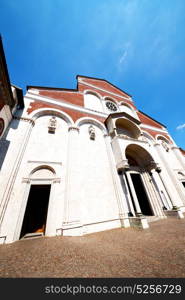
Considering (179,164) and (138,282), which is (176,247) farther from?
(179,164)

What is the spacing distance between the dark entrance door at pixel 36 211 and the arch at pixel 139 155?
308 inches

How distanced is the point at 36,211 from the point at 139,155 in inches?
375

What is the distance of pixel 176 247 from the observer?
336 centimetres

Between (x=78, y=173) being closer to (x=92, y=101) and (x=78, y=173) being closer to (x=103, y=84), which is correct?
(x=92, y=101)

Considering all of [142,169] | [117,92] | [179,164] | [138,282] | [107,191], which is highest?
[117,92]

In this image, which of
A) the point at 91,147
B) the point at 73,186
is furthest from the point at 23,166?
the point at 91,147

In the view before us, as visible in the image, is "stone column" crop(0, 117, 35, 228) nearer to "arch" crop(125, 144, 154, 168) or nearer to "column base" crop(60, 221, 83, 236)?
"column base" crop(60, 221, 83, 236)

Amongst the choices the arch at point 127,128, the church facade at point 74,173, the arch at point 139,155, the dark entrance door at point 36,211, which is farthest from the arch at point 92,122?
the dark entrance door at point 36,211

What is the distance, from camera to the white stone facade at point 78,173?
552 cm

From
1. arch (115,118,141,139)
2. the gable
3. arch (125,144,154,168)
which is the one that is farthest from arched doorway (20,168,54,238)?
the gable

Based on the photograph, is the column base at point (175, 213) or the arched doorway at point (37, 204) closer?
the arched doorway at point (37, 204)

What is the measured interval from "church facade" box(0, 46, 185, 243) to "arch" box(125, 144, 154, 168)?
9 centimetres

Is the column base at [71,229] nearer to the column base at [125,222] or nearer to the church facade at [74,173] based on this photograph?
the church facade at [74,173]

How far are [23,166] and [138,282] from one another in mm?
6652
